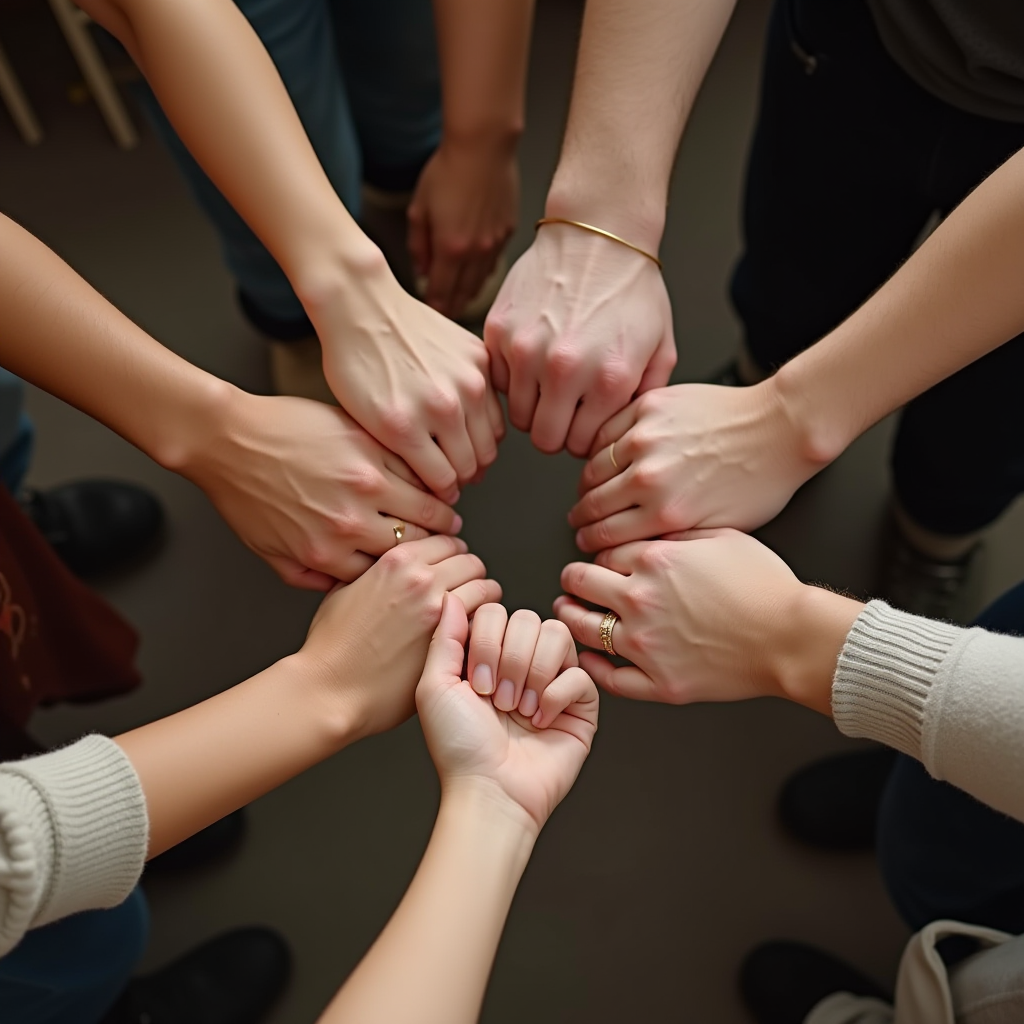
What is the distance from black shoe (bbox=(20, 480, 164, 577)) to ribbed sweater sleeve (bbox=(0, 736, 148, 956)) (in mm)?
892

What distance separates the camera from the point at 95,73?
186 centimetres

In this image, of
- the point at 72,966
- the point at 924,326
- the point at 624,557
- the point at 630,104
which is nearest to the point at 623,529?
the point at 624,557

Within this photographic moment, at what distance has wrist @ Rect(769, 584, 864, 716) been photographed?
82cm

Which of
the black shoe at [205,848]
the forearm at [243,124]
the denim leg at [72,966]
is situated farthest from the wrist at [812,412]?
the black shoe at [205,848]

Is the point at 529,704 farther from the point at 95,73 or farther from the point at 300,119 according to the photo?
the point at 95,73

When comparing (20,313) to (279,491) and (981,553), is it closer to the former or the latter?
(279,491)

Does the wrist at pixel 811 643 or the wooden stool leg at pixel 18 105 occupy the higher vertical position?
the wooden stool leg at pixel 18 105

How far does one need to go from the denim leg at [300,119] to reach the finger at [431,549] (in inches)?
Result: 21.2

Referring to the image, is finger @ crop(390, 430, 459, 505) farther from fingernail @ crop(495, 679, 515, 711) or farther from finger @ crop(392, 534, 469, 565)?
fingernail @ crop(495, 679, 515, 711)

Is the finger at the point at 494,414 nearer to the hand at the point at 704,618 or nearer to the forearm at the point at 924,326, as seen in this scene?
the hand at the point at 704,618

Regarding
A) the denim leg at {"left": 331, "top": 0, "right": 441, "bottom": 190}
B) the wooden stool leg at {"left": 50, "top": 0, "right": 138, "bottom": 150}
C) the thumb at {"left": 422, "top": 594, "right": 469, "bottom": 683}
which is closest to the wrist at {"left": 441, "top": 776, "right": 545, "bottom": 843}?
the thumb at {"left": 422, "top": 594, "right": 469, "bottom": 683}

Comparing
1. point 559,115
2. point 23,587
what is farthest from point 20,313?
point 559,115

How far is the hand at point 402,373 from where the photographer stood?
0.98 meters

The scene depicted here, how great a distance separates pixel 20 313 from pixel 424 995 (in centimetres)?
71
